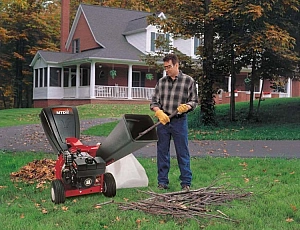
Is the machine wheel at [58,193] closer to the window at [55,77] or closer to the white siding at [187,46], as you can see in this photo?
the white siding at [187,46]

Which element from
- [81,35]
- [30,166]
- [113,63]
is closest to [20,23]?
[81,35]

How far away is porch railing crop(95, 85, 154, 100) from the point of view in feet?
101

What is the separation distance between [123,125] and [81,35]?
1197 inches

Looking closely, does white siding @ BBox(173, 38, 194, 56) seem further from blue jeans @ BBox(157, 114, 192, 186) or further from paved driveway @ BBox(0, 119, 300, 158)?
blue jeans @ BBox(157, 114, 192, 186)

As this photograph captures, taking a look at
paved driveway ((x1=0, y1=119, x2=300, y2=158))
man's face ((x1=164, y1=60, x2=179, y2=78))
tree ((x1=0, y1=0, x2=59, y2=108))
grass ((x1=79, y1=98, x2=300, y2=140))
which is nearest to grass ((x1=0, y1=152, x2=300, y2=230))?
man's face ((x1=164, y1=60, x2=179, y2=78))

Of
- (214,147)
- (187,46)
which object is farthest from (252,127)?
(187,46)

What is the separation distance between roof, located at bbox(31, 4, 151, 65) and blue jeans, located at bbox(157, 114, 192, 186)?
23.8 m

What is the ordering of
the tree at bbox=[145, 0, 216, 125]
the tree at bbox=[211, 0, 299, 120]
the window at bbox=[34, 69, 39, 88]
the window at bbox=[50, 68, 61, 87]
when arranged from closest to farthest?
the tree at bbox=[211, 0, 299, 120] → the tree at bbox=[145, 0, 216, 125] → the window at bbox=[50, 68, 61, 87] → the window at bbox=[34, 69, 39, 88]

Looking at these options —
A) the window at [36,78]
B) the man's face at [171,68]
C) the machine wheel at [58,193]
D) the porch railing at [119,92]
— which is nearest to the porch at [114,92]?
the porch railing at [119,92]

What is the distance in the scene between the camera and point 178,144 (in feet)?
21.2

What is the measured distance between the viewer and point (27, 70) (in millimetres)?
42906

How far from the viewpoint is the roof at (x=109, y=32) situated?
31189 millimetres

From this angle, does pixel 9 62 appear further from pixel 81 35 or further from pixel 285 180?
pixel 285 180

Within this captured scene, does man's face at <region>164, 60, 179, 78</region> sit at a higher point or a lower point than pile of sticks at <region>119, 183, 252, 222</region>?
higher
